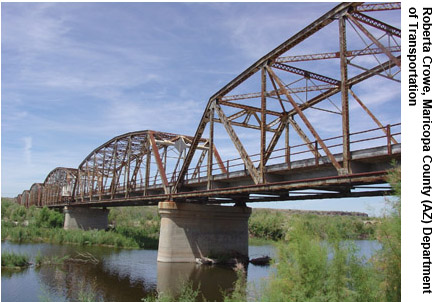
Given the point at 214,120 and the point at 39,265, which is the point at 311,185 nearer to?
the point at 214,120

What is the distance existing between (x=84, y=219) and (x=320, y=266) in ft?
210

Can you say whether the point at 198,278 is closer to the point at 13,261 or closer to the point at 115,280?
the point at 115,280

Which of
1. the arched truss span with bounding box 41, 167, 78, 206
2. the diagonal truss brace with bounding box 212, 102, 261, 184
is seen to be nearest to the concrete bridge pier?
the diagonal truss brace with bounding box 212, 102, 261, 184

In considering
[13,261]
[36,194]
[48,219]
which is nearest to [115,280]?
[13,261]

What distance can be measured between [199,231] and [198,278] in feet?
22.1

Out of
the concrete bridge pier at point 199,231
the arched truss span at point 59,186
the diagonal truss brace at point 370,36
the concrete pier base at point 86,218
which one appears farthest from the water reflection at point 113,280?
the arched truss span at point 59,186

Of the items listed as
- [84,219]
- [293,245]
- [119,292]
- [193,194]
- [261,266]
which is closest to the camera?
[293,245]

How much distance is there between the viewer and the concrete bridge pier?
98.9ft

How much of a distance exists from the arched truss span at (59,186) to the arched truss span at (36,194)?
6263 millimetres

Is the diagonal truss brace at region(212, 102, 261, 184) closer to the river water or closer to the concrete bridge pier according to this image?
the river water

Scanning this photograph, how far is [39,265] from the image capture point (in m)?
28.4

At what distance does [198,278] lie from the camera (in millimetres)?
24609

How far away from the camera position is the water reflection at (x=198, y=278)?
21000 millimetres
